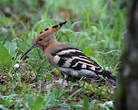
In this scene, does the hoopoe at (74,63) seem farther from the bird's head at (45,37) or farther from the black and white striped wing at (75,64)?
the bird's head at (45,37)

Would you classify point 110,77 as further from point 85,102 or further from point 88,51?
point 85,102

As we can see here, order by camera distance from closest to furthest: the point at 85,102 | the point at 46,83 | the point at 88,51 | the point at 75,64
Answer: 1. the point at 85,102
2. the point at 46,83
3. the point at 75,64
4. the point at 88,51

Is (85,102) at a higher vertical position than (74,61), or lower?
lower

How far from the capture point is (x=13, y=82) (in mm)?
3389

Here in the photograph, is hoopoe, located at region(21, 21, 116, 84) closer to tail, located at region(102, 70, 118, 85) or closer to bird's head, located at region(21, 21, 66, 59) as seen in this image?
tail, located at region(102, 70, 118, 85)

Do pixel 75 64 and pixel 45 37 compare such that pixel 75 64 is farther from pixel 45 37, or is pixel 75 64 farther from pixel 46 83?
pixel 45 37

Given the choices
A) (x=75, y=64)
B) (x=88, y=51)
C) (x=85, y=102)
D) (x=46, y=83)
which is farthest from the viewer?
(x=88, y=51)

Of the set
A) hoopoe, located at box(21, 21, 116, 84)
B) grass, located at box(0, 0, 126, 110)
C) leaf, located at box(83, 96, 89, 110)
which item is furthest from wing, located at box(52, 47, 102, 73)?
leaf, located at box(83, 96, 89, 110)

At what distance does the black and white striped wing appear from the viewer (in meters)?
3.65

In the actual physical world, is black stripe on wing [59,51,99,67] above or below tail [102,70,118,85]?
above

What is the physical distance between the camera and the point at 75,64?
3.69m

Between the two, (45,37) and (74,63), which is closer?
(74,63)

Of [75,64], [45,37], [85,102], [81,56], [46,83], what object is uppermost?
[45,37]

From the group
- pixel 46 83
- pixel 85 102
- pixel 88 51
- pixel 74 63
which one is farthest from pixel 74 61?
pixel 85 102
